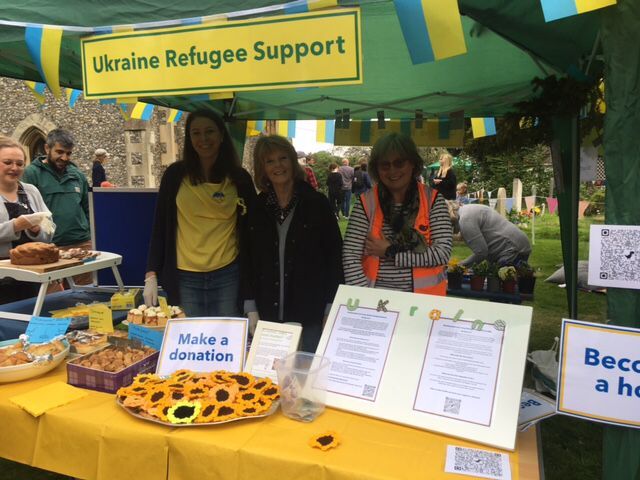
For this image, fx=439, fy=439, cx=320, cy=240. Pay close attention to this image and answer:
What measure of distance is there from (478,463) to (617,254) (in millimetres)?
722

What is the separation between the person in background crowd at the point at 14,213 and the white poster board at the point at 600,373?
2805 millimetres

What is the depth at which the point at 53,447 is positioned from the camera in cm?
125

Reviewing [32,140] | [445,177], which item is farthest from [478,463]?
[32,140]

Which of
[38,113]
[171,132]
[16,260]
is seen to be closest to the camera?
[16,260]

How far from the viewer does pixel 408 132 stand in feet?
16.3

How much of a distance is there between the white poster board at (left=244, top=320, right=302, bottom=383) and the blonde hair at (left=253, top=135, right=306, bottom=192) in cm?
82

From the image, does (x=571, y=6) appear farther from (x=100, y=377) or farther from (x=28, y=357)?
(x=28, y=357)

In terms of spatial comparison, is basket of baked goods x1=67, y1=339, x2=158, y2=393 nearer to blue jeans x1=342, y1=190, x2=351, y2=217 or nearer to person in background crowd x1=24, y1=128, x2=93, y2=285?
person in background crowd x1=24, y1=128, x2=93, y2=285

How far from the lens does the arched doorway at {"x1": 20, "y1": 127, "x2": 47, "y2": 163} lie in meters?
15.4

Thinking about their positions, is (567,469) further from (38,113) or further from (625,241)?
(38,113)

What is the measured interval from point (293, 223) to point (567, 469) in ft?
6.56

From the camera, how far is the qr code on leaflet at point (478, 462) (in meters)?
1.04

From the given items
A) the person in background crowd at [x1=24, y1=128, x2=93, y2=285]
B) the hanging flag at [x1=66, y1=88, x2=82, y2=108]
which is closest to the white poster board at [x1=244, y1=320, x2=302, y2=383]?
the person in background crowd at [x1=24, y1=128, x2=93, y2=285]

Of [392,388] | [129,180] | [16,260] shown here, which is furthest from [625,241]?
[129,180]
